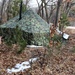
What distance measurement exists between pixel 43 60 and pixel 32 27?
7.77 ft

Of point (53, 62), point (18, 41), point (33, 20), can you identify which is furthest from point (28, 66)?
point (33, 20)

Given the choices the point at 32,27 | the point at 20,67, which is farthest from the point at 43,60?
the point at 32,27

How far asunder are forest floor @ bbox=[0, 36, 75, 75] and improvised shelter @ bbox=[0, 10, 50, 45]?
2.72 feet

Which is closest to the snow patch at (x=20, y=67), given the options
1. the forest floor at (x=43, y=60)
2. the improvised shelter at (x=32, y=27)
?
the forest floor at (x=43, y=60)

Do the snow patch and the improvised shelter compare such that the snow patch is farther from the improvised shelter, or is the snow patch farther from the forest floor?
the improvised shelter

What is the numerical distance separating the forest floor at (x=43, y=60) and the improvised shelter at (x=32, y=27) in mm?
831

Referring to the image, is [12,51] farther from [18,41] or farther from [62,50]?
[62,50]

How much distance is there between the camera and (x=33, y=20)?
873 centimetres

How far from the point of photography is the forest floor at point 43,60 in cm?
585

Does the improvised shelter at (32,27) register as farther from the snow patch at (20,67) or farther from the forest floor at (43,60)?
the snow patch at (20,67)

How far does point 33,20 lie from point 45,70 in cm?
322

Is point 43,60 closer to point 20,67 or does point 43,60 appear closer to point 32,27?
point 20,67

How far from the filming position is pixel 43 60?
6.28m

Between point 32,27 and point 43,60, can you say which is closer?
point 43,60
